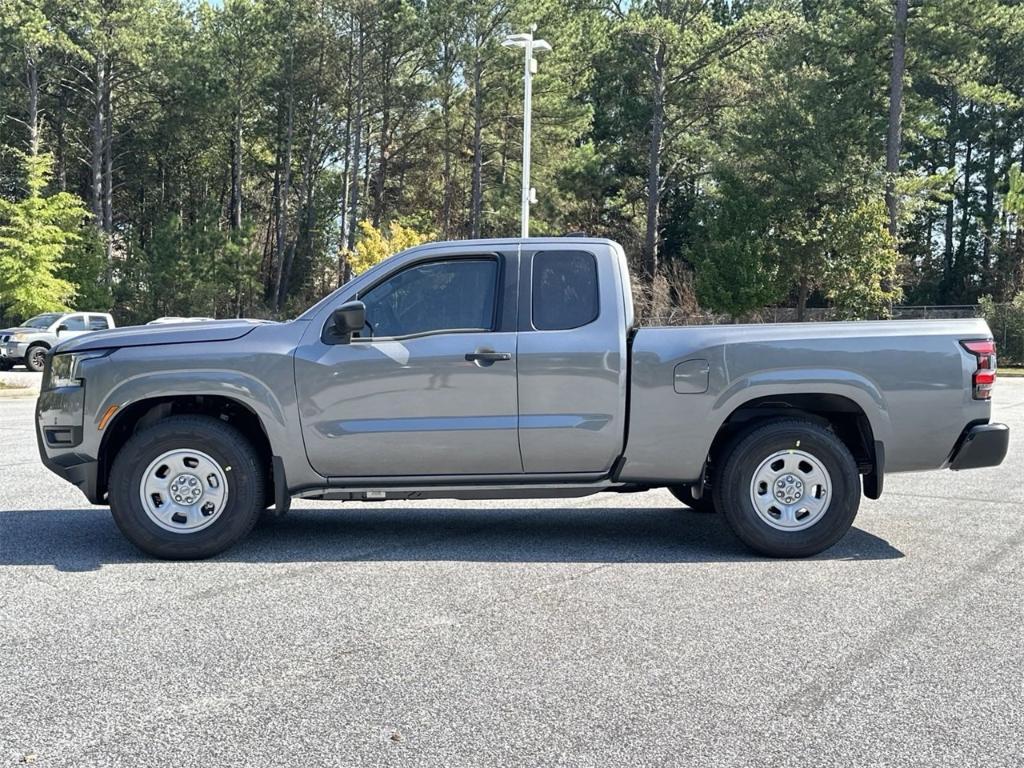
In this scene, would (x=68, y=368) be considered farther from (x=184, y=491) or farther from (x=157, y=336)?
(x=184, y=491)

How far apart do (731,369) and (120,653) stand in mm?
3784

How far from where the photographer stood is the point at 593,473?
627 cm

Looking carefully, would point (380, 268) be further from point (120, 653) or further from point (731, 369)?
point (120, 653)

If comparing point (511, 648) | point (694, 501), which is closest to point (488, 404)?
point (511, 648)

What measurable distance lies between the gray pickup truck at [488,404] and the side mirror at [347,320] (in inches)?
0.5

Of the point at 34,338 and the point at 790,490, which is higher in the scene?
the point at 34,338

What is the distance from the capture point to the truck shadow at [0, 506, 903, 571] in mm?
6250

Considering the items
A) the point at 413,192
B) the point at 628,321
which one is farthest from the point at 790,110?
the point at 628,321

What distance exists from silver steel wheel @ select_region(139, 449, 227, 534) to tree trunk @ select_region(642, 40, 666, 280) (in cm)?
4018

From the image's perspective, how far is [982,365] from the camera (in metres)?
6.22

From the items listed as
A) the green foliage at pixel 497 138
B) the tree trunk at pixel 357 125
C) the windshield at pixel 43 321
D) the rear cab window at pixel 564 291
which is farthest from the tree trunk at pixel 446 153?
the rear cab window at pixel 564 291

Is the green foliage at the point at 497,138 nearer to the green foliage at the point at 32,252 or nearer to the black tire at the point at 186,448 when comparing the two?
the green foliage at the point at 32,252

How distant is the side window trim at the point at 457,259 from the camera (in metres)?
6.16

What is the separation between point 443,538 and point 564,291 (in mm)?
1901
